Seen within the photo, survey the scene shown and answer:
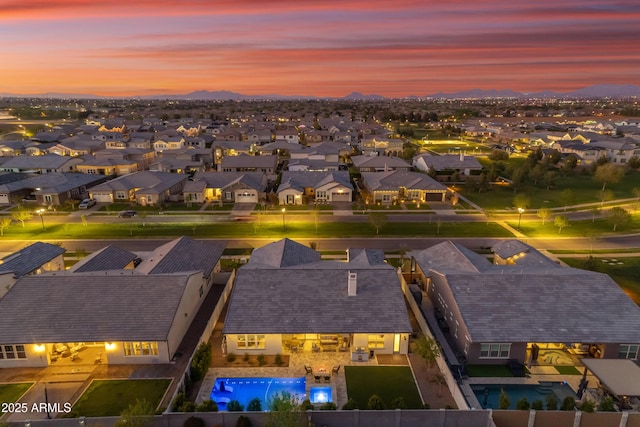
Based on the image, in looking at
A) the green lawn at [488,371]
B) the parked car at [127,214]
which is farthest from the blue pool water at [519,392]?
the parked car at [127,214]

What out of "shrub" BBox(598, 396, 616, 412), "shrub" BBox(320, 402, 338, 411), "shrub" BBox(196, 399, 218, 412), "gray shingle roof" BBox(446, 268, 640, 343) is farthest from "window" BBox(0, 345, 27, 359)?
"shrub" BBox(598, 396, 616, 412)

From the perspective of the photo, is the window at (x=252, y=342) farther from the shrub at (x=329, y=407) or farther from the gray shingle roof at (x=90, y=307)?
the shrub at (x=329, y=407)

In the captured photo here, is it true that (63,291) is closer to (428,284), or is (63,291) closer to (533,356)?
(428,284)

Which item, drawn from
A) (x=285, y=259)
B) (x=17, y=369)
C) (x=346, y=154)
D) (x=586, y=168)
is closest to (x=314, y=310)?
(x=285, y=259)

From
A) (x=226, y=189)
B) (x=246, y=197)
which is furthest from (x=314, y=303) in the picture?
(x=226, y=189)

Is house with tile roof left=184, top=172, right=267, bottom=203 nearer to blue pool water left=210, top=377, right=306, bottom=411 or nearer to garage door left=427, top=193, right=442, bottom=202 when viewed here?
garage door left=427, top=193, right=442, bottom=202
